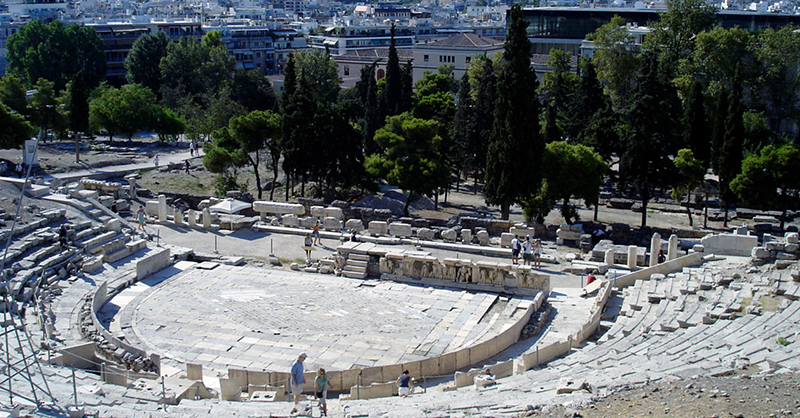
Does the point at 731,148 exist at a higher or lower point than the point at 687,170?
higher

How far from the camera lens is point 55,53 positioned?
89.4 meters

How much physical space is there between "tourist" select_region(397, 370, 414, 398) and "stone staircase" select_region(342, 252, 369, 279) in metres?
10.1

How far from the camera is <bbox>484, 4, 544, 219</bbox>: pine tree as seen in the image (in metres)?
38.6

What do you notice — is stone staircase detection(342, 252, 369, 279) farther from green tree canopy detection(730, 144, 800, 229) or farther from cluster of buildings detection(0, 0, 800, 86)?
cluster of buildings detection(0, 0, 800, 86)

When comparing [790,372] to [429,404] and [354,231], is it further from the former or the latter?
[354,231]

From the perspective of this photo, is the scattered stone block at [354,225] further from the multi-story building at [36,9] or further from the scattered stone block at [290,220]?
the multi-story building at [36,9]

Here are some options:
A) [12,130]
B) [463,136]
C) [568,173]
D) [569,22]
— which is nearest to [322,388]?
[568,173]

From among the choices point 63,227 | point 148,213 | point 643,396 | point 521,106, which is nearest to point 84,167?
point 148,213

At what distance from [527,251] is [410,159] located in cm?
1417

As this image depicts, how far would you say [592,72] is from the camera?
5628cm

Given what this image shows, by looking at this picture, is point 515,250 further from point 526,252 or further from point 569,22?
point 569,22

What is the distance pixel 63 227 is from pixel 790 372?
78.1ft

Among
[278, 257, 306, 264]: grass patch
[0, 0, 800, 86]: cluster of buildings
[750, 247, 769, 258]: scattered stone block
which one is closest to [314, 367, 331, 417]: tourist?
[278, 257, 306, 264]: grass patch

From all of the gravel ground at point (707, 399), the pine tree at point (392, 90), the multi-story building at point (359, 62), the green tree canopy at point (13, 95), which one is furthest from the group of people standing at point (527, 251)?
the multi-story building at point (359, 62)
